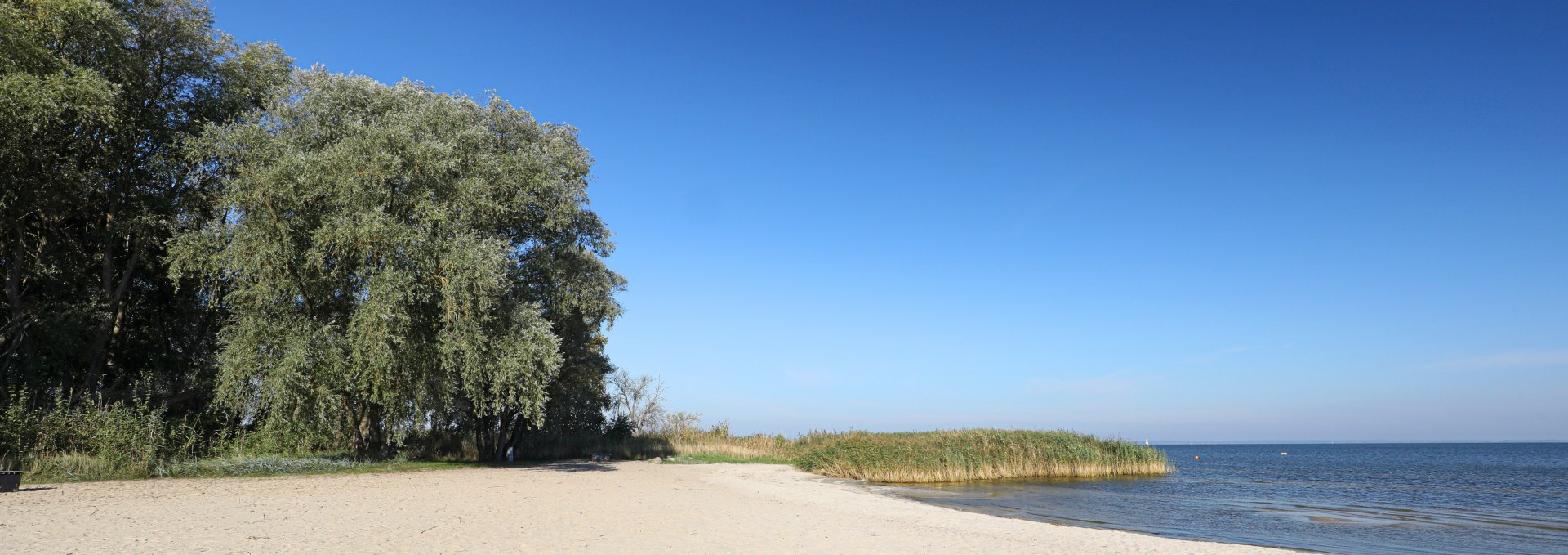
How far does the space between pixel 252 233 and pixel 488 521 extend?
12564 mm

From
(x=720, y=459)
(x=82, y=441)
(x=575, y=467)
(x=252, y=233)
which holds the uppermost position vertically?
(x=252, y=233)

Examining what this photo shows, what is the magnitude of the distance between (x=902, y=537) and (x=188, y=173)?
22.5 metres

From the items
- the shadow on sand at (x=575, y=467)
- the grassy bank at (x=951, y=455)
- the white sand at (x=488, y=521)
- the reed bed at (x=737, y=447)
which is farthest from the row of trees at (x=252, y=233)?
the reed bed at (x=737, y=447)

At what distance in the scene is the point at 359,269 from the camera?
21.2 meters

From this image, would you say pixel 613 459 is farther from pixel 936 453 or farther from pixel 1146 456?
pixel 1146 456

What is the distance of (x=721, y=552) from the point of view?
10.7 metres

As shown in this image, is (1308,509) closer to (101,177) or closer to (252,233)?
(252,233)

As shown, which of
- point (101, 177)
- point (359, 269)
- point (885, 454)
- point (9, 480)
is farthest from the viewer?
point (885, 454)

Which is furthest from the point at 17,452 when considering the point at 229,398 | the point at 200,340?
the point at 200,340

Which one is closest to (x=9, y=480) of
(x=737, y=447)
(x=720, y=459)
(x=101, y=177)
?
(x=101, y=177)

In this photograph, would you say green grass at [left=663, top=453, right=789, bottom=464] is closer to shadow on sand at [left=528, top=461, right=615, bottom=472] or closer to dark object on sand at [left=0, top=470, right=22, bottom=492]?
shadow on sand at [left=528, top=461, right=615, bottom=472]

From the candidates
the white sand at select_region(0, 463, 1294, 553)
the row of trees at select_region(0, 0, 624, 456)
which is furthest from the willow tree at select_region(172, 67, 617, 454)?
the white sand at select_region(0, 463, 1294, 553)

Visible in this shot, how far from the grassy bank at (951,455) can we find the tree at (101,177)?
20.5 m

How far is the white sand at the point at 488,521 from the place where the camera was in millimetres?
10461
